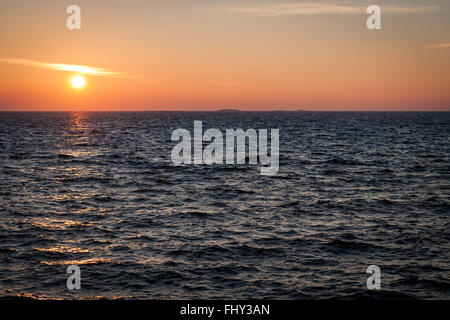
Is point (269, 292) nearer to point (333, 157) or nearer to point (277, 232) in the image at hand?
point (277, 232)

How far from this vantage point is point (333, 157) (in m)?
43.1

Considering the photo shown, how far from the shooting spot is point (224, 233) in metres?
17.4

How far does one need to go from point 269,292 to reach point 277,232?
564 cm

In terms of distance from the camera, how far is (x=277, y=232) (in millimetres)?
17531

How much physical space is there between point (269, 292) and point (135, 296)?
13.2 feet

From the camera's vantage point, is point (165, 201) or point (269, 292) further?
point (165, 201)

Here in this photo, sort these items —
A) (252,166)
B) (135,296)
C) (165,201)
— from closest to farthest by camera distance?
(135,296) < (165,201) < (252,166)

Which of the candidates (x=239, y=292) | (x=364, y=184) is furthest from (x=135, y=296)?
(x=364, y=184)

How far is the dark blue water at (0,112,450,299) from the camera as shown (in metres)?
12.5

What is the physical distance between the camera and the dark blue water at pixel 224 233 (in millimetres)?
12513

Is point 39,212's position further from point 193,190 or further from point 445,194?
point 445,194

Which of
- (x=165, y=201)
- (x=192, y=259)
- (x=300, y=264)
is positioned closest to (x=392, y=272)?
(x=300, y=264)
